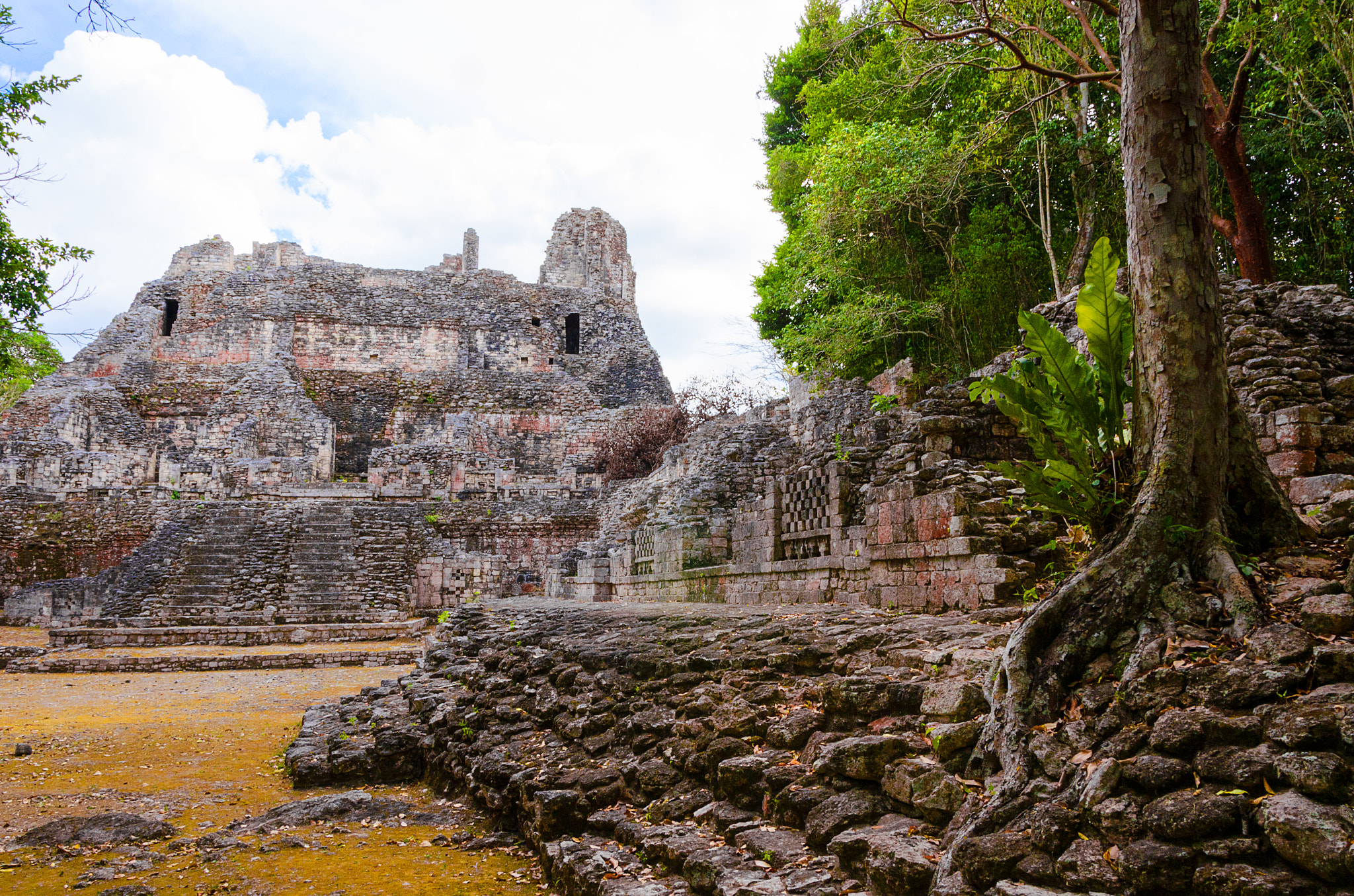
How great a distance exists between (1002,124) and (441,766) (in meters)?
12.1

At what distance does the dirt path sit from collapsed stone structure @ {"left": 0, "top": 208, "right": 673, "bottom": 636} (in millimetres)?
5555

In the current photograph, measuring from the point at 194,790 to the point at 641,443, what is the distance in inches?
842

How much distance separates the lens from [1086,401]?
430cm

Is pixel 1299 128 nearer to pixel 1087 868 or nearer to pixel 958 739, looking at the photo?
pixel 958 739

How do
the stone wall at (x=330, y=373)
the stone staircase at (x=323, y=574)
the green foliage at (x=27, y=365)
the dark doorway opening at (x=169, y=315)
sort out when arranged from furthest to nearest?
the dark doorway opening at (x=169, y=315)
the stone wall at (x=330, y=373)
the stone staircase at (x=323, y=574)
the green foliage at (x=27, y=365)

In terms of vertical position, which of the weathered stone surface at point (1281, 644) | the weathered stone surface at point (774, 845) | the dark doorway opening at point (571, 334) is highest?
the dark doorway opening at point (571, 334)

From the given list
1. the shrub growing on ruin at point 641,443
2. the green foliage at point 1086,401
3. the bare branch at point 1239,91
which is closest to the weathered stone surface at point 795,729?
the green foliage at point 1086,401

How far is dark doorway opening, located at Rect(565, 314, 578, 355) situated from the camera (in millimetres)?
36781

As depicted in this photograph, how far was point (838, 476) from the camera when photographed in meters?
9.39

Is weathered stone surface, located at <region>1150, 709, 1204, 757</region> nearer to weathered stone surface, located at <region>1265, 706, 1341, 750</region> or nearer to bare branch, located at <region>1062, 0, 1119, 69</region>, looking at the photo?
weathered stone surface, located at <region>1265, 706, 1341, 750</region>

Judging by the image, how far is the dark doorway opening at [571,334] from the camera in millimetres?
36781

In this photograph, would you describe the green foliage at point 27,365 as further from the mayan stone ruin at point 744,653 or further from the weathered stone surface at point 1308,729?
the weathered stone surface at point 1308,729

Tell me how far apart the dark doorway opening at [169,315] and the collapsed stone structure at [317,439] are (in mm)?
136

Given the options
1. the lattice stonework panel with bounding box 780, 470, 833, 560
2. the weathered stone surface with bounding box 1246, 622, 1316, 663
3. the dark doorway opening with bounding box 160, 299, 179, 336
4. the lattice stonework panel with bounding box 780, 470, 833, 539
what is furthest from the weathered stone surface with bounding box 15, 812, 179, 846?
the dark doorway opening with bounding box 160, 299, 179, 336
